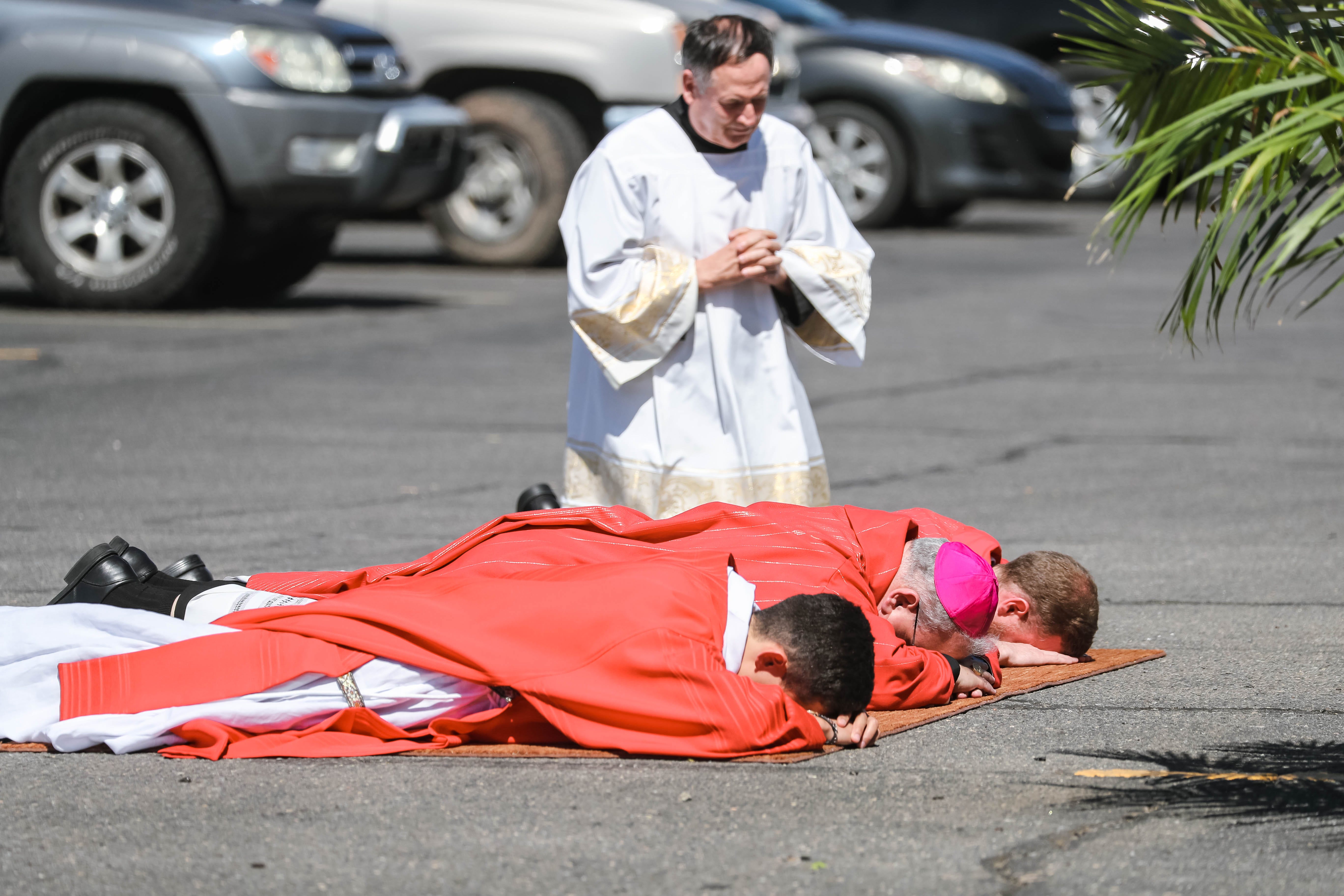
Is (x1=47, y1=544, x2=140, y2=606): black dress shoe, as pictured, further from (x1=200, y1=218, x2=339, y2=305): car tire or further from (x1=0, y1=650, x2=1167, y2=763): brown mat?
(x1=200, y1=218, x2=339, y2=305): car tire

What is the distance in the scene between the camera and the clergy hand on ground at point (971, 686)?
15.0 feet

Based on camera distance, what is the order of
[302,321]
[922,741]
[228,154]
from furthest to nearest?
1. [302,321]
2. [228,154]
3. [922,741]

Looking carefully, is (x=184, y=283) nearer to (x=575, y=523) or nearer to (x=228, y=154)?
(x=228, y=154)

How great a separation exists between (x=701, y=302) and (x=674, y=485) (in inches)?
22.0

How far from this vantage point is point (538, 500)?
5.75 m

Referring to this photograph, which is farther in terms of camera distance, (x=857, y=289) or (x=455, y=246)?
(x=455, y=246)

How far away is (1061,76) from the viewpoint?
2059cm

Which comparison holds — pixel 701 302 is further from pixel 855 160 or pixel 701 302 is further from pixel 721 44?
pixel 855 160

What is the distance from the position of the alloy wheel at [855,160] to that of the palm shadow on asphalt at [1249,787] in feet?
42.1

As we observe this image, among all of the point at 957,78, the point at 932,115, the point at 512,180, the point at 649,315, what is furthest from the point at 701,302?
the point at 957,78

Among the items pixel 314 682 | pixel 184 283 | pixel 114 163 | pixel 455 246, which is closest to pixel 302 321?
pixel 184 283

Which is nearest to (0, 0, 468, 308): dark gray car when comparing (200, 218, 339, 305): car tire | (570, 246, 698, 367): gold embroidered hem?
(200, 218, 339, 305): car tire

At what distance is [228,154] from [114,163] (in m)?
0.70

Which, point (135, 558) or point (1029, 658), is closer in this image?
point (135, 558)
